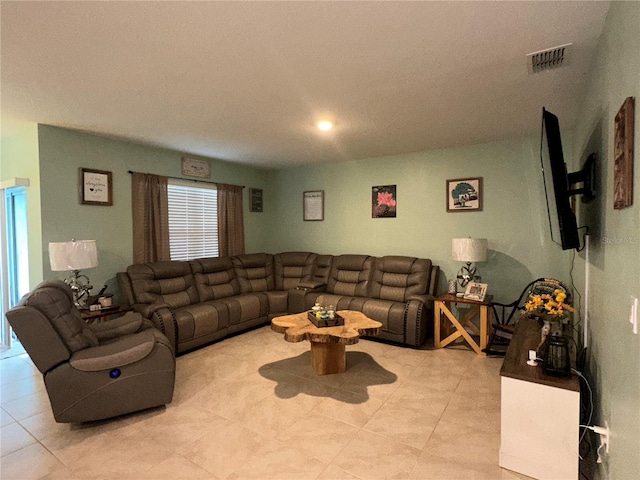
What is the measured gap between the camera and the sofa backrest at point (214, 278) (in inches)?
177

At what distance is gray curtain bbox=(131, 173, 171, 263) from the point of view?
13.7ft

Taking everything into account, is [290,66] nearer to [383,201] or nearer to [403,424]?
[403,424]

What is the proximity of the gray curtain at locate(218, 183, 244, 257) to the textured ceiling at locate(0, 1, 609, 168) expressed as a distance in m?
1.67

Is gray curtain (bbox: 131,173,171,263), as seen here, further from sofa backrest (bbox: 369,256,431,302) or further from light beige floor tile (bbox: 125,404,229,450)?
sofa backrest (bbox: 369,256,431,302)

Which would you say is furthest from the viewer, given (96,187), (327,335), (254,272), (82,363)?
(254,272)

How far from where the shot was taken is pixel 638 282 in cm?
120

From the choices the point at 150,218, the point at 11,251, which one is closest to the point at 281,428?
the point at 150,218

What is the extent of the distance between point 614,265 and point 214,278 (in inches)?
169

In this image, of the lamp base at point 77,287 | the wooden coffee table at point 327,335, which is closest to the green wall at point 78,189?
the lamp base at point 77,287

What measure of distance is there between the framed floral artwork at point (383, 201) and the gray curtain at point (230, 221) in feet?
7.18

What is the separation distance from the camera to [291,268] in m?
5.41

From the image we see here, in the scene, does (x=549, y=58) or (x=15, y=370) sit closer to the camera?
(x=549, y=58)

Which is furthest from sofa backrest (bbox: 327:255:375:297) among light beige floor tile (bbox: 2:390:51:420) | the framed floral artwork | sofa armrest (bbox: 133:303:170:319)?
light beige floor tile (bbox: 2:390:51:420)

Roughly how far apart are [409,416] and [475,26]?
2543 millimetres
